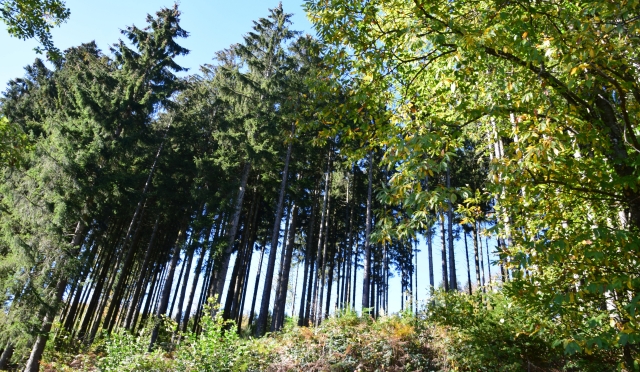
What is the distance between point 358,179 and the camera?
82.1 ft

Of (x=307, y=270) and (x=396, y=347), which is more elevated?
(x=307, y=270)

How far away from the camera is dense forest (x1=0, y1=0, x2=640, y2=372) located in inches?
127

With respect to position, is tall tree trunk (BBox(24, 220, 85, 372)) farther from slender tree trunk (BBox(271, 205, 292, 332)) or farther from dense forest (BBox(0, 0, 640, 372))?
slender tree trunk (BBox(271, 205, 292, 332))

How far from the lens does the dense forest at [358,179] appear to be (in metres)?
3.22

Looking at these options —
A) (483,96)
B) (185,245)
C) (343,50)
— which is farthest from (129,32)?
(483,96)

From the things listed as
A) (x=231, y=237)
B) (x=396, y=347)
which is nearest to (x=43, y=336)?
(x=231, y=237)

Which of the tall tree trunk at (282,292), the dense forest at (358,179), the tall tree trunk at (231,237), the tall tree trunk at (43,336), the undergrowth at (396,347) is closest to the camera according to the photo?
the dense forest at (358,179)

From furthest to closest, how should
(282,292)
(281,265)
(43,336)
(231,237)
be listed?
1. (281,265)
2. (282,292)
3. (231,237)
4. (43,336)

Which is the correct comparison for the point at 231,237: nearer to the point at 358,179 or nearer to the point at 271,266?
the point at 271,266

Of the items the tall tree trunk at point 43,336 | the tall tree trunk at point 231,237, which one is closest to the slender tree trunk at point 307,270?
the tall tree trunk at point 231,237

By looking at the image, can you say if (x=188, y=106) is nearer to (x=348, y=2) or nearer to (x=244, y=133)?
(x=244, y=133)

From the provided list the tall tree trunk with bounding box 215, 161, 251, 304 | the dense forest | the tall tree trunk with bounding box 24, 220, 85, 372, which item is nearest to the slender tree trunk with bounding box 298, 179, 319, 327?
the dense forest

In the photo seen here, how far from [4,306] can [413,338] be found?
494 inches

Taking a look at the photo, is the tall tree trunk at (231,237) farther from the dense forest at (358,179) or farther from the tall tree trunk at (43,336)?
the tall tree trunk at (43,336)
